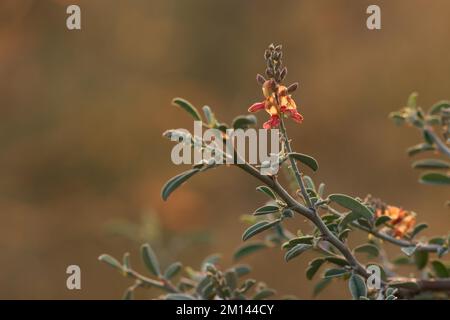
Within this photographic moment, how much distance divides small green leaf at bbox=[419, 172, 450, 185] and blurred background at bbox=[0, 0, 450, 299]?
1.03 metres

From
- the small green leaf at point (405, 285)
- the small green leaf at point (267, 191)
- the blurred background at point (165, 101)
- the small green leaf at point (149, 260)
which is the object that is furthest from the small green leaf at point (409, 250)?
the blurred background at point (165, 101)

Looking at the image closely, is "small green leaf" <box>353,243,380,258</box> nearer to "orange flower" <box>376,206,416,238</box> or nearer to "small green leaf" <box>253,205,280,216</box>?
"orange flower" <box>376,206,416,238</box>

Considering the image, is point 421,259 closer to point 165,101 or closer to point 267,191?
point 267,191

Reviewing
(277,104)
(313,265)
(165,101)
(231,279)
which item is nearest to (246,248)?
(231,279)

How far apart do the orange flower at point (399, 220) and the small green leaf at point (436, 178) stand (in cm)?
6

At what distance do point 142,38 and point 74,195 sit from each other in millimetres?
445

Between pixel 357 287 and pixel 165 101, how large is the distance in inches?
52.8

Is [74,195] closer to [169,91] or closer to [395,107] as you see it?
[169,91]

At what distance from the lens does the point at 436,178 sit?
2.32 ft

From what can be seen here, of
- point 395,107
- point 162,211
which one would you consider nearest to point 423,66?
point 395,107

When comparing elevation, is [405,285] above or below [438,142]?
below

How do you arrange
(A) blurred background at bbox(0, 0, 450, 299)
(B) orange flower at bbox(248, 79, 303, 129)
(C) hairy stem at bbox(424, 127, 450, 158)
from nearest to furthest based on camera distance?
(B) orange flower at bbox(248, 79, 303, 129) → (C) hairy stem at bbox(424, 127, 450, 158) → (A) blurred background at bbox(0, 0, 450, 299)

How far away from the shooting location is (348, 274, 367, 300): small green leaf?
56 cm

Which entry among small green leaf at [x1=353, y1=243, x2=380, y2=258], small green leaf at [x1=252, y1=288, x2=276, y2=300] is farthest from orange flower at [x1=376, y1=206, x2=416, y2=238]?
small green leaf at [x1=252, y1=288, x2=276, y2=300]
